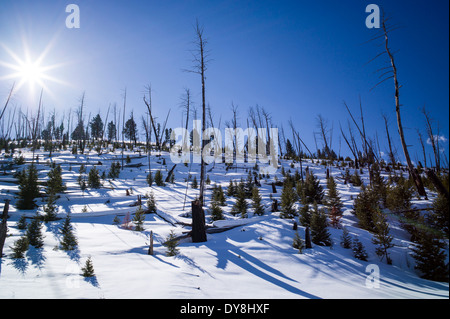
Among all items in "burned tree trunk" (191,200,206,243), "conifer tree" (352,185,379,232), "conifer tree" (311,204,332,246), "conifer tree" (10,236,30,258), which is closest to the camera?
"conifer tree" (10,236,30,258)

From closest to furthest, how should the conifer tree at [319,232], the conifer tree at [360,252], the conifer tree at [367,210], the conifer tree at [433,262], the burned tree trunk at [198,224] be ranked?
1. the conifer tree at [433,262]
2. the conifer tree at [360,252]
3. the conifer tree at [319,232]
4. the burned tree trunk at [198,224]
5. the conifer tree at [367,210]

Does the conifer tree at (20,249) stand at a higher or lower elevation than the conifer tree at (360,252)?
higher

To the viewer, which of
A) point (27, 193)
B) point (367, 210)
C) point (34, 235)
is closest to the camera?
point (34, 235)

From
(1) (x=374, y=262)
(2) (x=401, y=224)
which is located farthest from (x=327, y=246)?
(2) (x=401, y=224)

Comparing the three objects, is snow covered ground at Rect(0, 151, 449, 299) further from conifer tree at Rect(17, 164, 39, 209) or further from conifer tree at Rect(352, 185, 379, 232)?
conifer tree at Rect(17, 164, 39, 209)

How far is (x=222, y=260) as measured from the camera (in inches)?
242

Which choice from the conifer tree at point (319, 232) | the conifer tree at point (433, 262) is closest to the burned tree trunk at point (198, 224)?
the conifer tree at point (319, 232)

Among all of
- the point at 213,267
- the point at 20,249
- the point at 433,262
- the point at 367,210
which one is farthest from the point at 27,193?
the point at 367,210

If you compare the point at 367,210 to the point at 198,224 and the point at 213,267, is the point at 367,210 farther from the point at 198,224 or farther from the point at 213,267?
the point at 198,224

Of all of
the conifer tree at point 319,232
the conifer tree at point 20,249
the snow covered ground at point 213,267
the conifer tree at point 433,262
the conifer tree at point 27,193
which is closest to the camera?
the snow covered ground at point 213,267

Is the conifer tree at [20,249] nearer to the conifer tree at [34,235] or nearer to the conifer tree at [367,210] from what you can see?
the conifer tree at [34,235]

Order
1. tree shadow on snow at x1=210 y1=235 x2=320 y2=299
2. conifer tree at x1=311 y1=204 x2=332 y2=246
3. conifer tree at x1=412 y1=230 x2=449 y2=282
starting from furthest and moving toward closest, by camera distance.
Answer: conifer tree at x1=311 y1=204 x2=332 y2=246 < conifer tree at x1=412 y1=230 x2=449 y2=282 < tree shadow on snow at x1=210 y1=235 x2=320 y2=299

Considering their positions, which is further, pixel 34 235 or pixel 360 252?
pixel 34 235

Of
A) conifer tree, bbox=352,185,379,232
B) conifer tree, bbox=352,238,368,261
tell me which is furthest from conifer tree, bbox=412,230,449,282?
conifer tree, bbox=352,185,379,232
